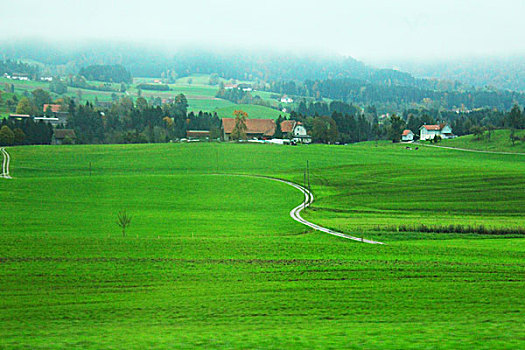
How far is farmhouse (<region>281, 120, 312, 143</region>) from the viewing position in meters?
138

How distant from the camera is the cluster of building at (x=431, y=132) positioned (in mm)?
165625

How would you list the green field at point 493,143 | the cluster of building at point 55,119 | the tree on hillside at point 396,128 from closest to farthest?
the green field at point 493,143, the cluster of building at point 55,119, the tree on hillside at point 396,128

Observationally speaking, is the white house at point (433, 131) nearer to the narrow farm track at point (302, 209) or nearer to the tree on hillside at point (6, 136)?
the narrow farm track at point (302, 209)

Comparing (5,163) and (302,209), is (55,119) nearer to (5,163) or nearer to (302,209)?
(5,163)

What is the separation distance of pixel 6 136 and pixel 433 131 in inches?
4876

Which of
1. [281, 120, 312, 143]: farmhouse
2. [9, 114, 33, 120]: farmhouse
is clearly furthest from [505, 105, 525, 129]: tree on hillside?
[9, 114, 33, 120]: farmhouse

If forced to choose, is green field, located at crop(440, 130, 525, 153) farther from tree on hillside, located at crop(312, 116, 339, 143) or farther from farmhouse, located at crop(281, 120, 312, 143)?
farmhouse, located at crop(281, 120, 312, 143)

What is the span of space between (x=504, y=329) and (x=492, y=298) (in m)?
4.10

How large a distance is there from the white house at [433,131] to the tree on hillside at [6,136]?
4670 inches

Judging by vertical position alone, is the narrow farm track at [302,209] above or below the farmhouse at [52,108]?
below

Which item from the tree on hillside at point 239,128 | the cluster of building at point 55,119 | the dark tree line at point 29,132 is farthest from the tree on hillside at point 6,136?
the tree on hillside at point 239,128

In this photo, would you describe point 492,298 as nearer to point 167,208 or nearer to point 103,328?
point 103,328

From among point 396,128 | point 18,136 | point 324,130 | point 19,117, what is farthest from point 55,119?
point 396,128

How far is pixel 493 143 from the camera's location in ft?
382
